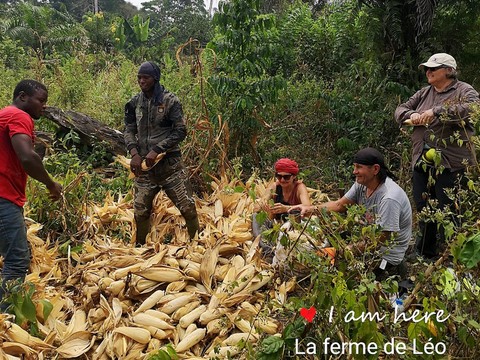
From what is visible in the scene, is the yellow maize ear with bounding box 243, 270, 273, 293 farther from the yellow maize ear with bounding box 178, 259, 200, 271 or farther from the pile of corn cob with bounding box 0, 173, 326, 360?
the yellow maize ear with bounding box 178, 259, 200, 271

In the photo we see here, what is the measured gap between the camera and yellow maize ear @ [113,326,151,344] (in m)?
2.97

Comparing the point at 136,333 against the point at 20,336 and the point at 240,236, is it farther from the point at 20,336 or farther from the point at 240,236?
the point at 240,236

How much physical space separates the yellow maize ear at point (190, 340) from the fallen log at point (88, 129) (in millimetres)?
3566

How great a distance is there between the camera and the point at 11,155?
3.11 metres

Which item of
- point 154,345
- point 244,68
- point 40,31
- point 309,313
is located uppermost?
point 40,31

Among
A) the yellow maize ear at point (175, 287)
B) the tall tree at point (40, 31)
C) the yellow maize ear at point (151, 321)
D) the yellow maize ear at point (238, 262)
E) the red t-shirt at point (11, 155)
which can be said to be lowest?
the yellow maize ear at point (151, 321)

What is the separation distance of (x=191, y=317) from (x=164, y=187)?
1.40 m

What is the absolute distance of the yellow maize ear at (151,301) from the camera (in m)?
3.21

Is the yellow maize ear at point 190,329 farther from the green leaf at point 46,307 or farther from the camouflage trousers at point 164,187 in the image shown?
the camouflage trousers at point 164,187

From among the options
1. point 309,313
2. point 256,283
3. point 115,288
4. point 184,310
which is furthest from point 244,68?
point 309,313

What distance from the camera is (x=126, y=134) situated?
425 cm

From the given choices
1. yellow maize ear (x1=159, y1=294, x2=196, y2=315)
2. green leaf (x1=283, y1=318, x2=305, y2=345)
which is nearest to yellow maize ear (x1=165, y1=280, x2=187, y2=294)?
yellow maize ear (x1=159, y1=294, x2=196, y2=315)

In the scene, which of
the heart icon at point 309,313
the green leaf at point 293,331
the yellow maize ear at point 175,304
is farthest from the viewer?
the yellow maize ear at point 175,304

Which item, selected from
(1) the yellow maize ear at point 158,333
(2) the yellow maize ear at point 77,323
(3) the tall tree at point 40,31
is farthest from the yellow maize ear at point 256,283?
(3) the tall tree at point 40,31
